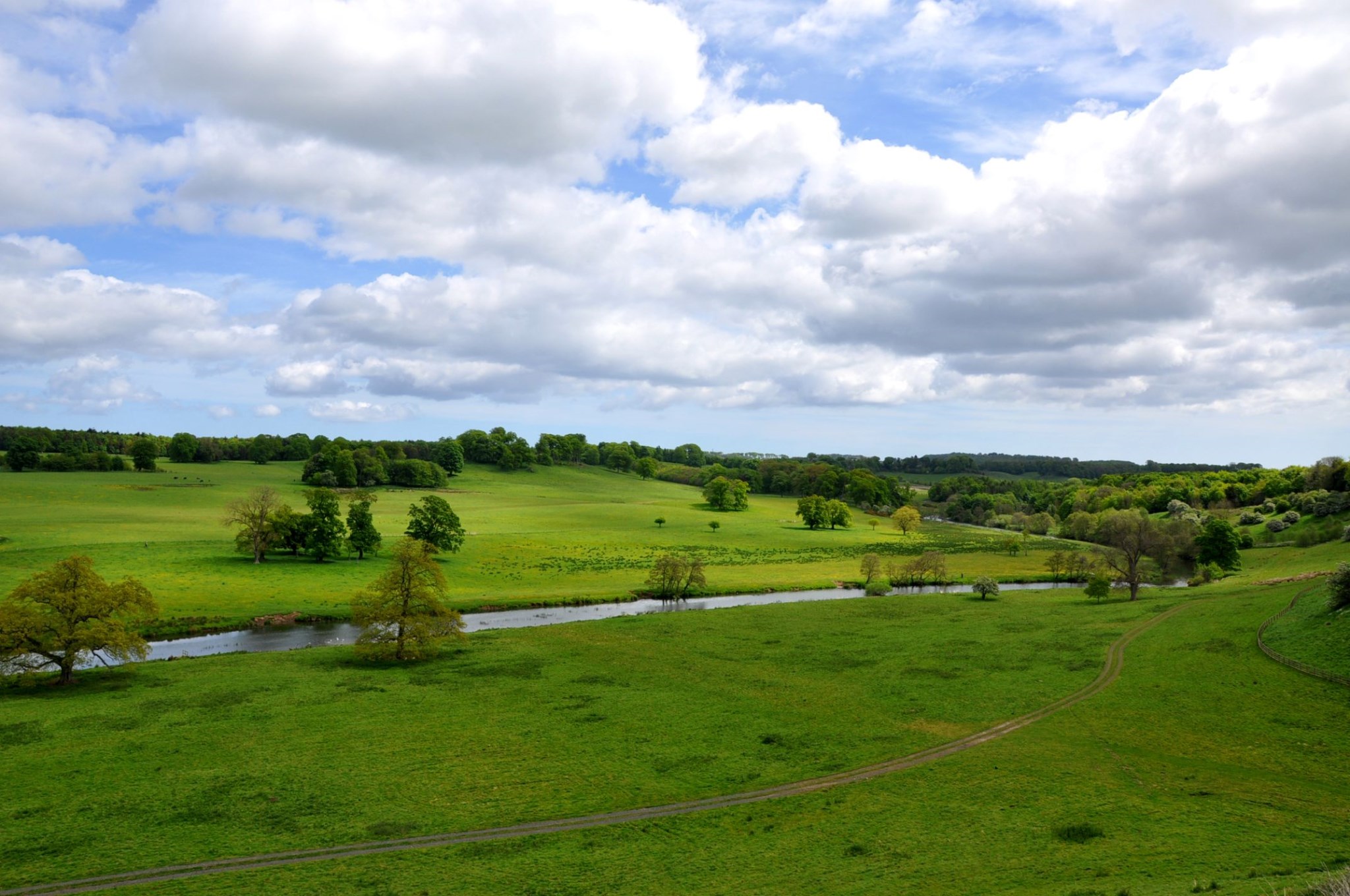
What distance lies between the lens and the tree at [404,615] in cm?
4856

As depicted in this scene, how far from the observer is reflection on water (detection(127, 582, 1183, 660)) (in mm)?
53688

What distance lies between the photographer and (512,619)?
6562cm

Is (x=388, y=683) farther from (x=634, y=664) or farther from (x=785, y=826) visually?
(x=785, y=826)

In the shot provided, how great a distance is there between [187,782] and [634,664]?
→ 2511 centimetres

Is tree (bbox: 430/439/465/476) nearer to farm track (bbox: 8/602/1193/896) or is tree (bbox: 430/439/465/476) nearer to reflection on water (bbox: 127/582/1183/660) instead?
reflection on water (bbox: 127/582/1183/660)

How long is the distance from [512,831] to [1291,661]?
41155mm

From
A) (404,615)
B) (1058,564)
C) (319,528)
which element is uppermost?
(319,528)

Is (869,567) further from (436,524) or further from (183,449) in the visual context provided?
(183,449)

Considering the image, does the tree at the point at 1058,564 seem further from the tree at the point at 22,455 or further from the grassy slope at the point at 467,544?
the tree at the point at 22,455

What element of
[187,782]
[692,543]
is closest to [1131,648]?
[187,782]

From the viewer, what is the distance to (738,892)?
2178 cm

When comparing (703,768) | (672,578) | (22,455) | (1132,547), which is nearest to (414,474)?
(22,455)

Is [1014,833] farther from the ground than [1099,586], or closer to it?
closer to it

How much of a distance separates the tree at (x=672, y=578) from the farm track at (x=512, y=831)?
42837 mm
